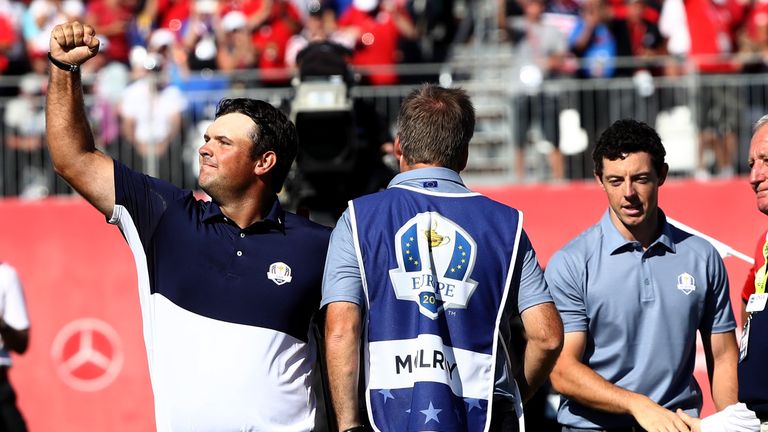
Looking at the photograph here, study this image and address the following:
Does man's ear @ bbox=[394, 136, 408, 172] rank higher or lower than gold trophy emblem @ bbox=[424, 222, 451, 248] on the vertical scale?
higher

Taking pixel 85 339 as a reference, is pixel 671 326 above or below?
above

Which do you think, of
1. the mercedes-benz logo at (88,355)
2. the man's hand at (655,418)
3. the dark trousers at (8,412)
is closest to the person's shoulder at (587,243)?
the man's hand at (655,418)

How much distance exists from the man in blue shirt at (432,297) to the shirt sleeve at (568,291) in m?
0.90

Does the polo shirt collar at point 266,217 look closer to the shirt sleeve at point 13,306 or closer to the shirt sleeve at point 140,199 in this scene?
the shirt sleeve at point 140,199

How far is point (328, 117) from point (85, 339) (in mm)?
5343

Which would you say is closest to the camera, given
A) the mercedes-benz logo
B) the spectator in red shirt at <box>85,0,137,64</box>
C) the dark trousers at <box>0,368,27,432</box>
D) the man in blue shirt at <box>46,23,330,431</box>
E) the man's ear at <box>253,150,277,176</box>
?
the man in blue shirt at <box>46,23,330,431</box>

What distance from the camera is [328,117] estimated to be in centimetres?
744

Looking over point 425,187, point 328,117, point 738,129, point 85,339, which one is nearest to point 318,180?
point 328,117

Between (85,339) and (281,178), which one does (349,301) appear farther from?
(85,339)

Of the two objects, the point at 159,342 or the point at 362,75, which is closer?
the point at 159,342

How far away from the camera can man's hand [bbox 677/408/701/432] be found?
5.45 metres

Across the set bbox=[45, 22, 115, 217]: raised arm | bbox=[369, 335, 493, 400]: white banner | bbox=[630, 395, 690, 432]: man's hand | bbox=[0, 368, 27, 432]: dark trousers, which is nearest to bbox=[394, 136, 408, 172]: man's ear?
bbox=[369, 335, 493, 400]: white banner

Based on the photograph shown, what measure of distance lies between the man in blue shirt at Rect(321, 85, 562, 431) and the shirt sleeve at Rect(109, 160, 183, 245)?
74 centimetres

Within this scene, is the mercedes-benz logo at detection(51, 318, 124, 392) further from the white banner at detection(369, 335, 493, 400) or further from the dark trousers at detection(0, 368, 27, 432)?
the white banner at detection(369, 335, 493, 400)
